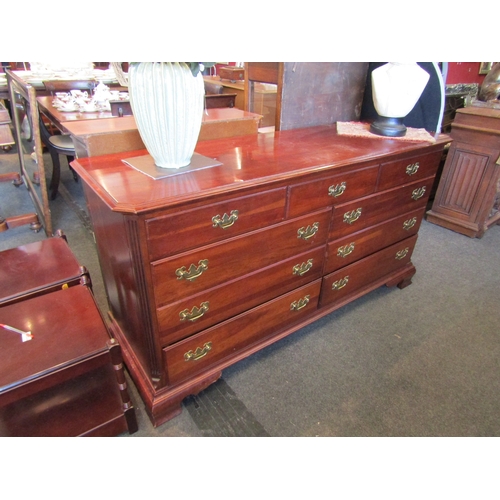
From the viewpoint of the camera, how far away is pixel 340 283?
1747 millimetres

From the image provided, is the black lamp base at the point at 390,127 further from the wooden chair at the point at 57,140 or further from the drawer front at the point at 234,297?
the wooden chair at the point at 57,140

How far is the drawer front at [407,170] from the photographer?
5.17 ft

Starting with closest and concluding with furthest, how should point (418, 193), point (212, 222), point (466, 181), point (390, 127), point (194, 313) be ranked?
point (212, 222)
point (194, 313)
point (390, 127)
point (418, 193)
point (466, 181)

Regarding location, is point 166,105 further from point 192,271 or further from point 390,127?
point 390,127

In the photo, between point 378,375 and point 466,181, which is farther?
point 466,181

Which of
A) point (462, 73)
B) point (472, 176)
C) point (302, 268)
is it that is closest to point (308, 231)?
point (302, 268)

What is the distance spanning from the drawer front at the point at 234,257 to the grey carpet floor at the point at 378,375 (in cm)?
56

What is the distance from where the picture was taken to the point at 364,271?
6.08 ft

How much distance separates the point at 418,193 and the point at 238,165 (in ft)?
3.65

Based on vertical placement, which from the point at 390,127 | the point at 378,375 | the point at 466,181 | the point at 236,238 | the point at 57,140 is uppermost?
the point at 390,127

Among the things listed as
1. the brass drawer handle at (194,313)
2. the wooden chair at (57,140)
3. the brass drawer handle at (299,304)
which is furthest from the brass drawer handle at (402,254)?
the wooden chair at (57,140)

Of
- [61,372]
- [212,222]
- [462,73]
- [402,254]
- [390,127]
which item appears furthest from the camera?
[462,73]

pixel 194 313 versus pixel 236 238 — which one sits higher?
pixel 236 238

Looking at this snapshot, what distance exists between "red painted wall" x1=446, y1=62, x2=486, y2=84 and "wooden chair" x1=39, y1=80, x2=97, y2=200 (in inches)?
158
